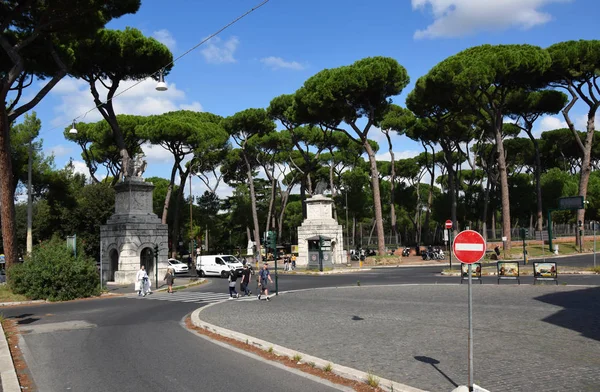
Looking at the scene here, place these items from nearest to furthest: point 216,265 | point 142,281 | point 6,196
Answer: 1. point 6,196
2. point 142,281
3. point 216,265

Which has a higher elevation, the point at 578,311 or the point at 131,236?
the point at 131,236

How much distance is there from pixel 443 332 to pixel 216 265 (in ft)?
89.1

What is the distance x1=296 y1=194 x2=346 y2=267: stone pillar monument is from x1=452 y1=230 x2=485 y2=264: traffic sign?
35.9 m

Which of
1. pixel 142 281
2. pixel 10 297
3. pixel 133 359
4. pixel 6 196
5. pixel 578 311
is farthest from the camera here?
pixel 142 281

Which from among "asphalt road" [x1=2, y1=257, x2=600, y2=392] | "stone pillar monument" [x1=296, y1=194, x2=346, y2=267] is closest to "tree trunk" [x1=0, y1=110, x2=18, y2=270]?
"asphalt road" [x1=2, y1=257, x2=600, y2=392]

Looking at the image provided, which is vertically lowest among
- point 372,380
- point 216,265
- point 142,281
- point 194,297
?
point 194,297

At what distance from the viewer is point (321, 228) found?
43.3 metres

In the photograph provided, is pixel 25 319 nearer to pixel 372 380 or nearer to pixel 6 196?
pixel 6 196

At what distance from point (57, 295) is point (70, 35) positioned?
12.7 meters

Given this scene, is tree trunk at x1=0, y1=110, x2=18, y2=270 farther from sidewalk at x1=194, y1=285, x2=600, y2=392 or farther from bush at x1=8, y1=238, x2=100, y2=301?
sidewalk at x1=194, y1=285, x2=600, y2=392

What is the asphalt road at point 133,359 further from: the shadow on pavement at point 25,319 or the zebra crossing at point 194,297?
the zebra crossing at point 194,297

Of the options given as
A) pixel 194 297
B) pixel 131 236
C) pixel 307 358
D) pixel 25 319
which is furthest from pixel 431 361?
pixel 131 236

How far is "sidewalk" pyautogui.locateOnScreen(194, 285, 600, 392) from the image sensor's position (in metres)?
7.38

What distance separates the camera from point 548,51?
41.9 metres
